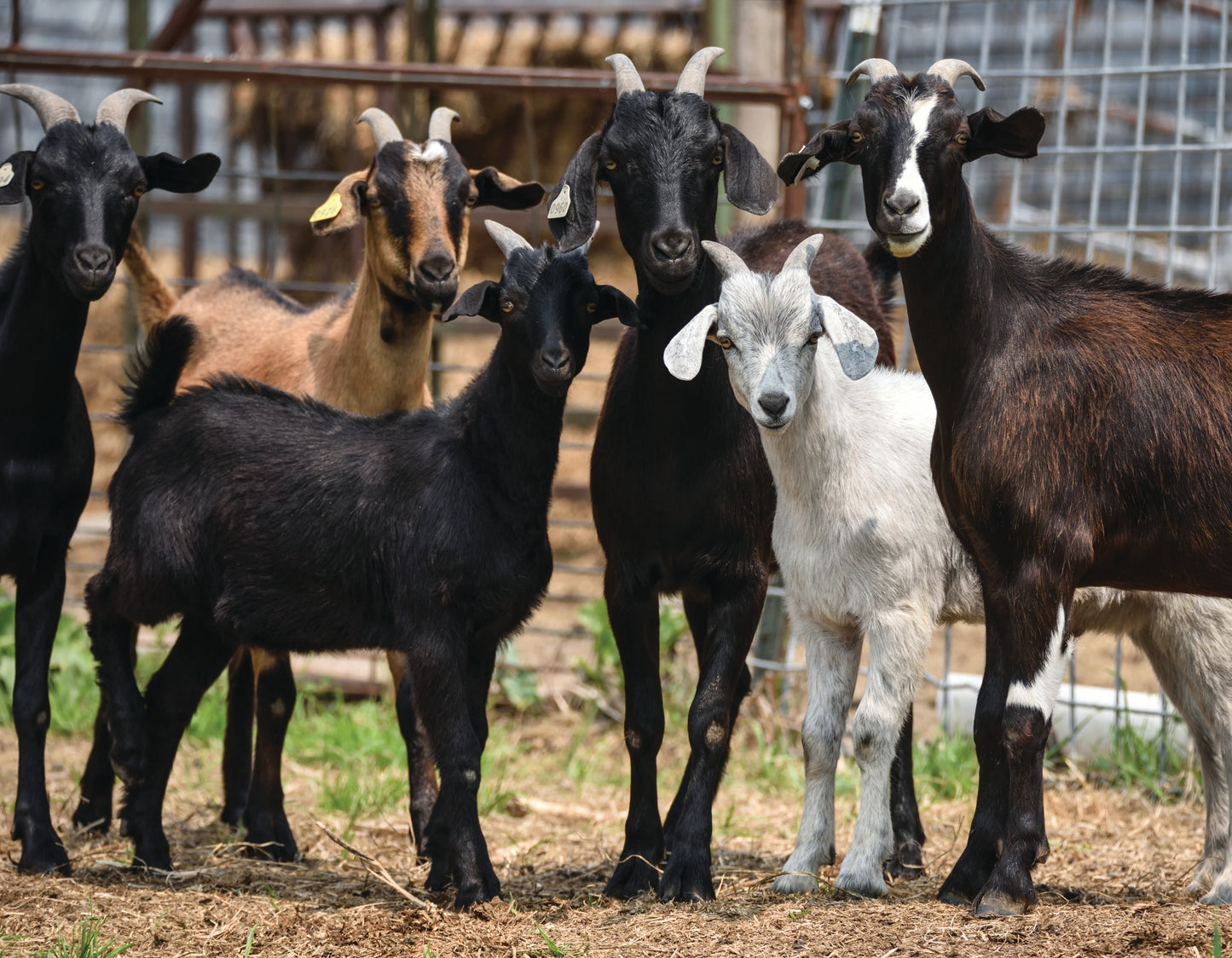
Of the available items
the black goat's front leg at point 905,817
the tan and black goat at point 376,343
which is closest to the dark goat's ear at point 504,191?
the tan and black goat at point 376,343

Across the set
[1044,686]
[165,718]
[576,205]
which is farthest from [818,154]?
[165,718]

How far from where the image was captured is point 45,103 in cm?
539

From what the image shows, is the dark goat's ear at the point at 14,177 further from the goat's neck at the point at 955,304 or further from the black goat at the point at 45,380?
the goat's neck at the point at 955,304

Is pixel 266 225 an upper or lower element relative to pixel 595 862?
upper

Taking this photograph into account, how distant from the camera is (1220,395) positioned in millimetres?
4320

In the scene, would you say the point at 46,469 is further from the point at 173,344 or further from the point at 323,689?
the point at 323,689

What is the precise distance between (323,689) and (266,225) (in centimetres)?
677

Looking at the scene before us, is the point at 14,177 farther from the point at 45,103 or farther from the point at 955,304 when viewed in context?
the point at 955,304

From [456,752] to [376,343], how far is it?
78.0 inches

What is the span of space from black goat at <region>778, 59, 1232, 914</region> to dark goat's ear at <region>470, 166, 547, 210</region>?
1.87 metres

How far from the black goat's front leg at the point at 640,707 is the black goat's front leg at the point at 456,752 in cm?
52

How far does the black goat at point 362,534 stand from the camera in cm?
475

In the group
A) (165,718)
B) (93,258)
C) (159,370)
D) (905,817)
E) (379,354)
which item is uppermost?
(93,258)

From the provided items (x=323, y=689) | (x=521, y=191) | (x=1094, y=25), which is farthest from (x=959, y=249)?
(x=1094, y=25)
